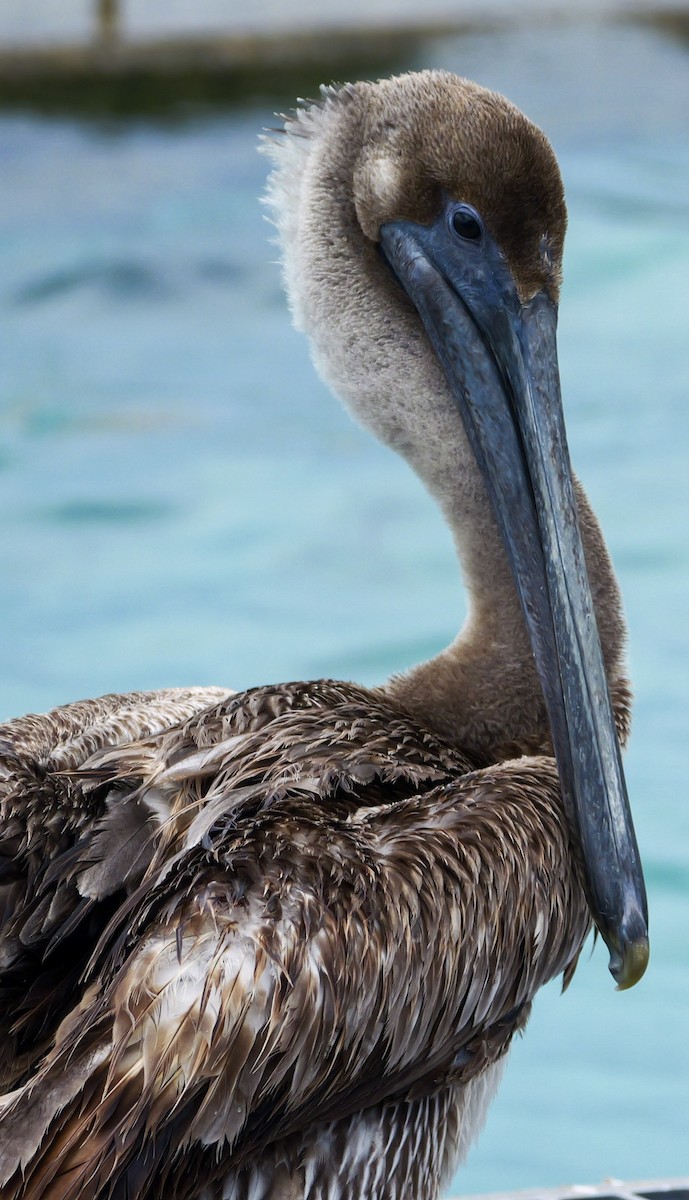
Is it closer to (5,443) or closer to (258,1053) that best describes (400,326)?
(258,1053)

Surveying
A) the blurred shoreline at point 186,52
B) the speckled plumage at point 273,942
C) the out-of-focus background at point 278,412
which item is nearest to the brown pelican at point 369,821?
the speckled plumage at point 273,942

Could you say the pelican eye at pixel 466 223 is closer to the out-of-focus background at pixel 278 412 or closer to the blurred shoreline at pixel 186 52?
the out-of-focus background at pixel 278 412

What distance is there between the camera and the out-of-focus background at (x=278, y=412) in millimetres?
4270

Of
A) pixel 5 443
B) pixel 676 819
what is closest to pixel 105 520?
pixel 5 443

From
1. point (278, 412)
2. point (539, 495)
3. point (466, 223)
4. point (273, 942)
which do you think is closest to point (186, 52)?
point (278, 412)

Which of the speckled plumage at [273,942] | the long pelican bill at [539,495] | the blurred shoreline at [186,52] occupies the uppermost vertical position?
the blurred shoreline at [186,52]

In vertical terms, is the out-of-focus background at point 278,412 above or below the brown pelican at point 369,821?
above

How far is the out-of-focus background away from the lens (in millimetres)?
4270

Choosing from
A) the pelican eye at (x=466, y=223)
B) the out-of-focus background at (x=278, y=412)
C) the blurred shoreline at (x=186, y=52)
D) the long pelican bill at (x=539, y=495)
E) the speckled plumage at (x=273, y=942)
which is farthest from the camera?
the blurred shoreline at (x=186, y=52)

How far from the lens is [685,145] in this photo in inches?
352

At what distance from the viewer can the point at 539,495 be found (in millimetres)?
1953

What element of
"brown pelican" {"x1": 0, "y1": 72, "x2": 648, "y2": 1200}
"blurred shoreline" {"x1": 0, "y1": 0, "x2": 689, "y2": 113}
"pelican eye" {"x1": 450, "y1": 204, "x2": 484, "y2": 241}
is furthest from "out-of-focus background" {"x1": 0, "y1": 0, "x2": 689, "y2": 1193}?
"pelican eye" {"x1": 450, "y1": 204, "x2": 484, "y2": 241}

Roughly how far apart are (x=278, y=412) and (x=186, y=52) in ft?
8.51

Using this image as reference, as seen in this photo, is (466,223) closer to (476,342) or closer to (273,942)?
(476,342)
